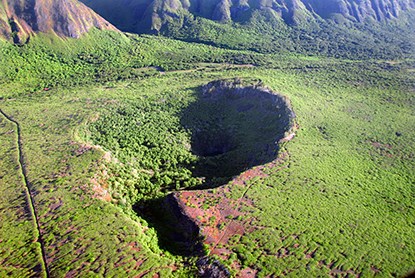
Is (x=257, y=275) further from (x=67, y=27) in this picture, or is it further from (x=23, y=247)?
(x=67, y=27)

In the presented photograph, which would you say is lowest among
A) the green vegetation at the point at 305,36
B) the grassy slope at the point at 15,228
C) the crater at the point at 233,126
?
the green vegetation at the point at 305,36

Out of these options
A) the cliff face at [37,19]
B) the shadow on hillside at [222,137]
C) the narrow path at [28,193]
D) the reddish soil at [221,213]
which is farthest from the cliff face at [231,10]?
the reddish soil at [221,213]

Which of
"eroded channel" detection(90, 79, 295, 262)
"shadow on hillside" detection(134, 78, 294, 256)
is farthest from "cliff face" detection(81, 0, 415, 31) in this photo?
"eroded channel" detection(90, 79, 295, 262)

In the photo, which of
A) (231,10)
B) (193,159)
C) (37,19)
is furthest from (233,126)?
(231,10)

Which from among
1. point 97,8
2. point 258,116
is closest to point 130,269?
point 258,116

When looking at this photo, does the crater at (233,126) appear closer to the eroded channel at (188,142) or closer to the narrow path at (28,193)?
the eroded channel at (188,142)

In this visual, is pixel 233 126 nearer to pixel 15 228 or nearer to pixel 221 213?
pixel 221 213
